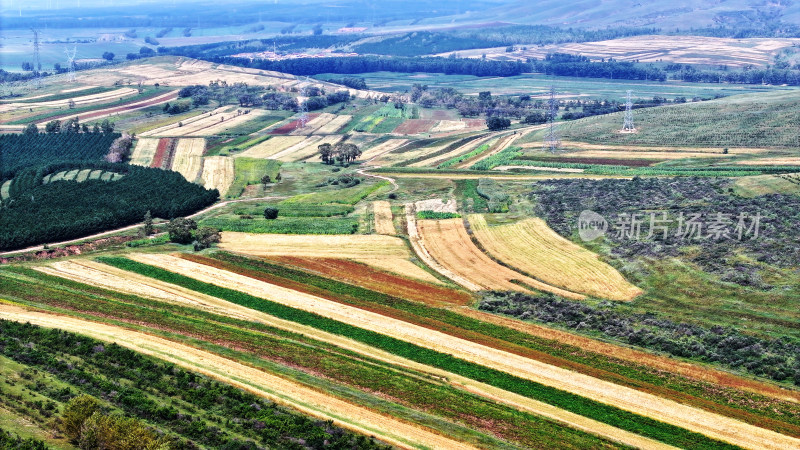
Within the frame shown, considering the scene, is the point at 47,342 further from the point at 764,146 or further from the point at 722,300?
the point at 764,146

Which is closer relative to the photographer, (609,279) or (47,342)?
(47,342)

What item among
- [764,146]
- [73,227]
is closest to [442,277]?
[73,227]

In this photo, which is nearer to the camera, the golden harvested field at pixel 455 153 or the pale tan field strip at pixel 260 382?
the pale tan field strip at pixel 260 382

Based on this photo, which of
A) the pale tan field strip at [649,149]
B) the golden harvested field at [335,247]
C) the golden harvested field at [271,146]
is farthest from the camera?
the golden harvested field at [271,146]

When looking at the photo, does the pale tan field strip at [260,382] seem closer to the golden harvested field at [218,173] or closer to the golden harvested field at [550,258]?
the golden harvested field at [550,258]

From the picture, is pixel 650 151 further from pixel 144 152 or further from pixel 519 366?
pixel 519 366

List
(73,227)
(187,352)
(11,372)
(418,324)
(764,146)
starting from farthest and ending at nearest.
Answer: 1. (764,146)
2. (73,227)
3. (418,324)
4. (187,352)
5. (11,372)

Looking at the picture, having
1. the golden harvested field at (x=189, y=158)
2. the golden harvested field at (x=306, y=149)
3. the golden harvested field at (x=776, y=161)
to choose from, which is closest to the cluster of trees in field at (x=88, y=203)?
the golden harvested field at (x=189, y=158)
